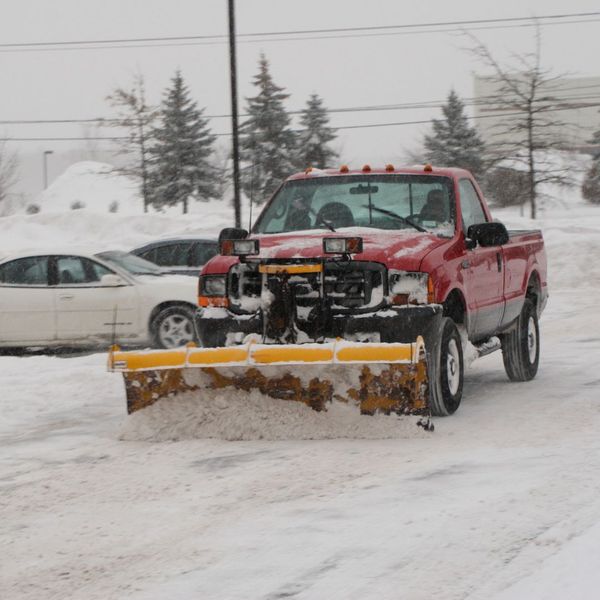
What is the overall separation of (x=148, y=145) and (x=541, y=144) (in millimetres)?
28612

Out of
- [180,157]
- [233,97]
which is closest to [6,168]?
[180,157]

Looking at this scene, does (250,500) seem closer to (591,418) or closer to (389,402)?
(389,402)

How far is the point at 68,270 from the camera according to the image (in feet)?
46.9

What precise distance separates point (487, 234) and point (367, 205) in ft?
3.17

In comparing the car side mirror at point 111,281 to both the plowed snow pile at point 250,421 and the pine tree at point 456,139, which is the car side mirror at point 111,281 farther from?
the pine tree at point 456,139

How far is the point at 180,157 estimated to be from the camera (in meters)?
68.5

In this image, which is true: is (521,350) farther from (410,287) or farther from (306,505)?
(306,505)

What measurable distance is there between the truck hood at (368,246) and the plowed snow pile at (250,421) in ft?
3.44

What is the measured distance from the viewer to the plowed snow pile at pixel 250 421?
792 centimetres

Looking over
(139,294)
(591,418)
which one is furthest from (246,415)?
(139,294)

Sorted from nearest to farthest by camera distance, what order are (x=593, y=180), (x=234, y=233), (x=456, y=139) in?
(x=234, y=233)
(x=456, y=139)
(x=593, y=180)

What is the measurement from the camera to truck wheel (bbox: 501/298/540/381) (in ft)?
35.7

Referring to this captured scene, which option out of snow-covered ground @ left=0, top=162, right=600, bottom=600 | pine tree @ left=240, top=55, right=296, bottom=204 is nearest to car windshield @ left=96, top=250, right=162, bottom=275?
snow-covered ground @ left=0, top=162, right=600, bottom=600

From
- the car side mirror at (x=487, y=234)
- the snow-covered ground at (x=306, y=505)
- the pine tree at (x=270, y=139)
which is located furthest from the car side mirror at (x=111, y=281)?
the pine tree at (x=270, y=139)
